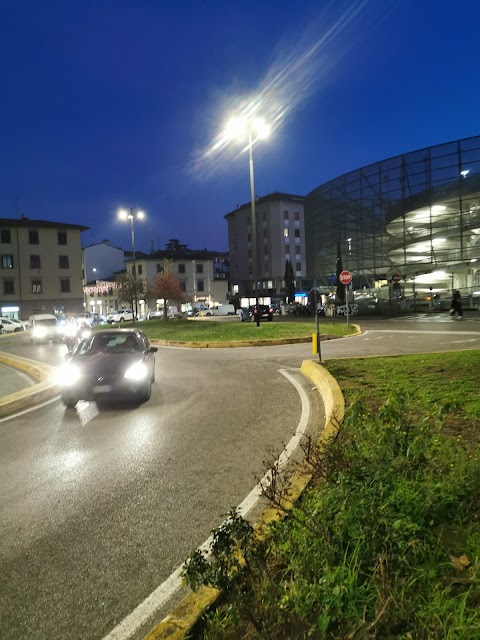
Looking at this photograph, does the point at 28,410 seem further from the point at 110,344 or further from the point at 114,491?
the point at 114,491

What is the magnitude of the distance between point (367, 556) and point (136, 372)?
21.5ft

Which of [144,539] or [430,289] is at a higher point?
[430,289]

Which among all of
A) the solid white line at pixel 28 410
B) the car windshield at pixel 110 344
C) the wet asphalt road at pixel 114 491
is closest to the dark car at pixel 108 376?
the car windshield at pixel 110 344

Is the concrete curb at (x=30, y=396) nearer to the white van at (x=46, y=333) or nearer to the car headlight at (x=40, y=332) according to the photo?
the white van at (x=46, y=333)

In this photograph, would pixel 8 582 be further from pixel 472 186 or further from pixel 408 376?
pixel 472 186

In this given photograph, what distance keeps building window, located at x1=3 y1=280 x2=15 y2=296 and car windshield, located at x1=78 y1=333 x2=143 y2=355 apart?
54732mm

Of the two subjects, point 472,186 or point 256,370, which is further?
point 472,186

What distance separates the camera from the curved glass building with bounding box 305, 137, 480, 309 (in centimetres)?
4241

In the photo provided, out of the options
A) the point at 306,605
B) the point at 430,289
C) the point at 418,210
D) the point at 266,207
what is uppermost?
the point at 266,207

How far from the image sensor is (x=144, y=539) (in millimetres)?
3557

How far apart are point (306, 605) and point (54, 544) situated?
221 cm

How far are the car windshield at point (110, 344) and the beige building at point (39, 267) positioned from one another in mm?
54655

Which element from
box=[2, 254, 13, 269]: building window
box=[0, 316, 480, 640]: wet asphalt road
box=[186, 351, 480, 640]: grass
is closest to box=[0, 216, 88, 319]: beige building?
box=[2, 254, 13, 269]: building window

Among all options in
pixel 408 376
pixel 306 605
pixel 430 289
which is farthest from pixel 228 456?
pixel 430 289
